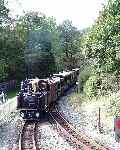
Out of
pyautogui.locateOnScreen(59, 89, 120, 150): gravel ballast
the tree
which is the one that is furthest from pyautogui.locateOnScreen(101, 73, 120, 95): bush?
the tree

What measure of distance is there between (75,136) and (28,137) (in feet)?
9.01

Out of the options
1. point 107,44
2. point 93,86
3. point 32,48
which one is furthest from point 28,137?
point 32,48

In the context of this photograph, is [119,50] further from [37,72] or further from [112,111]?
[37,72]

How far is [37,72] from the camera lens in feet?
211

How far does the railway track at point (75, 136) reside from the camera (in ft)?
65.8

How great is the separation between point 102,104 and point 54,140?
421 inches

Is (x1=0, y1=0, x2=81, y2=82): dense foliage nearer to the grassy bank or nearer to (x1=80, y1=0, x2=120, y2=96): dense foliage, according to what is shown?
the grassy bank

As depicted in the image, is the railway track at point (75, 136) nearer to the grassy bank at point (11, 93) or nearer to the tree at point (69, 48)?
the grassy bank at point (11, 93)

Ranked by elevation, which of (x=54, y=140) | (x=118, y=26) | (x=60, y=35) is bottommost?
(x=54, y=140)

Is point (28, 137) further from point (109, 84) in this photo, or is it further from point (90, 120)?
point (109, 84)

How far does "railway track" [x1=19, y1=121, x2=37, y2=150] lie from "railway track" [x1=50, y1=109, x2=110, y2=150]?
1.78 m

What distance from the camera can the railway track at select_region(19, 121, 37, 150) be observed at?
68.5ft

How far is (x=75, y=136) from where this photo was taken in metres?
23.0

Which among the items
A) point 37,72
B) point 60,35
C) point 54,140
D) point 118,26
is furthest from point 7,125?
point 60,35
